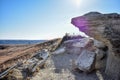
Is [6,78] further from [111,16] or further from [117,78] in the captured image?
[111,16]

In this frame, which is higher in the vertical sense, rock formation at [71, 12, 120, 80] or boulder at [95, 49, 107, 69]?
rock formation at [71, 12, 120, 80]

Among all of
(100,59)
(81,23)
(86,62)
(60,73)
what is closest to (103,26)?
(81,23)

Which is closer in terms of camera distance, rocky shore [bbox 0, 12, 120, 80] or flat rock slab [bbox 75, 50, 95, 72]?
rocky shore [bbox 0, 12, 120, 80]

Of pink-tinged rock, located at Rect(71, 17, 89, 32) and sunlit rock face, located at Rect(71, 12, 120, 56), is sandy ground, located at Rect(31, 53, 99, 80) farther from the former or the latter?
pink-tinged rock, located at Rect(71, 17, 89, 32)

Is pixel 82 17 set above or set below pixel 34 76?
above

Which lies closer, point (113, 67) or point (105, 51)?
point (113, 67)

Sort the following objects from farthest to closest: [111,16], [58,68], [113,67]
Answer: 1. [58,68]
2. [113,67]
3. [111,16]

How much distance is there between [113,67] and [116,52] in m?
0.84

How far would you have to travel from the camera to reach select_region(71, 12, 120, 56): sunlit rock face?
707cm

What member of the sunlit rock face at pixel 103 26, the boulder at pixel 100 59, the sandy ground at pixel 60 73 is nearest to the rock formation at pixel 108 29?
the sunlit rock face at pixel 103 26

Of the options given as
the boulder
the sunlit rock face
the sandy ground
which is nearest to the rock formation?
the sunlit rock face

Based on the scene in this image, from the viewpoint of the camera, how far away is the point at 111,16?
7.21 metres

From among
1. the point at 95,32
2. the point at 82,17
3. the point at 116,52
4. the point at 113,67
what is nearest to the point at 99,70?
the point at 113,67

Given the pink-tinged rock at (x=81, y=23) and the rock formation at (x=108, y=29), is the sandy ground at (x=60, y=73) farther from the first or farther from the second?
the pink-tinged rock at (x=81, y=23)
